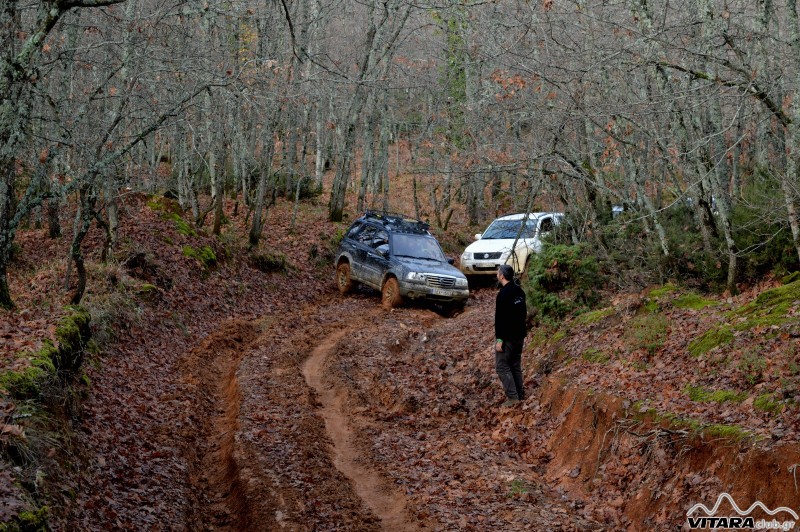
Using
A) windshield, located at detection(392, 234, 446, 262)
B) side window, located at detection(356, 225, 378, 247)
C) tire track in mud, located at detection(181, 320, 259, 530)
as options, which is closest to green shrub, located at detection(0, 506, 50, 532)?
tire track in mud, located at detection(181, 320, 259, 530)

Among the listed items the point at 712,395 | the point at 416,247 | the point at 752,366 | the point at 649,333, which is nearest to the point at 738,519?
the point at 712,395

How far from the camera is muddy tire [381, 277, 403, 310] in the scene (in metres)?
17.8

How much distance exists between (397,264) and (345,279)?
7.97 ft

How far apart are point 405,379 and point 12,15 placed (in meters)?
7.94

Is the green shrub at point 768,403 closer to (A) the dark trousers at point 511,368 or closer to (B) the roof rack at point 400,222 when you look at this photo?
(A) the dark trousers at point 511,368

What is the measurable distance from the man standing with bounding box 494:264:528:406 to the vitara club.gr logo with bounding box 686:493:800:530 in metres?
4.04

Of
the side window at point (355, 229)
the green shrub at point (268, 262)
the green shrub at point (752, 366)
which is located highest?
the side window at point (355, 229)

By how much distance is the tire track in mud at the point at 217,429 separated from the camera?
7246mm

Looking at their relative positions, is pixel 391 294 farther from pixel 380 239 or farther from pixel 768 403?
pixel 768 403

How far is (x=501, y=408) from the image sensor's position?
1012 centimetres

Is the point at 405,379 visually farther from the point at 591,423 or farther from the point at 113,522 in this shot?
the point at 113,522

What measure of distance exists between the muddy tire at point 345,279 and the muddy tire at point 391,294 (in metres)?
1.69

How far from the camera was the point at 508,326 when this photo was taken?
31.5ft

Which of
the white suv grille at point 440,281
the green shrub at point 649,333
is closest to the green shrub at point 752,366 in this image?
the green shrub at point 649,333
